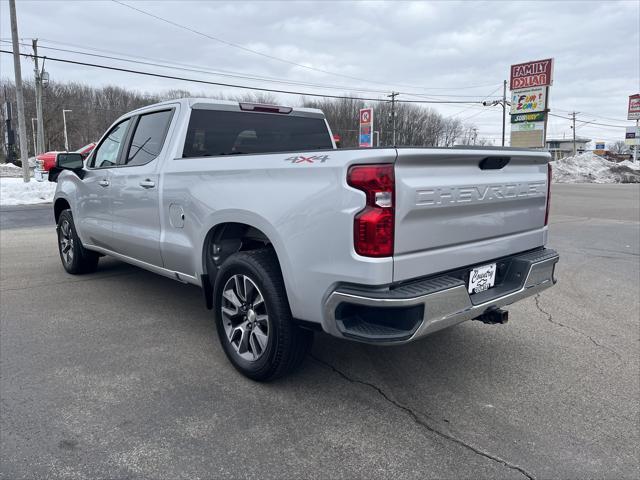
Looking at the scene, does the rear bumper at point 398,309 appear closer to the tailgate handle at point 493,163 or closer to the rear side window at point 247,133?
the tailgate handle at point 493,163

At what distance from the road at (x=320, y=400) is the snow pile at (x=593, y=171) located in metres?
37.2

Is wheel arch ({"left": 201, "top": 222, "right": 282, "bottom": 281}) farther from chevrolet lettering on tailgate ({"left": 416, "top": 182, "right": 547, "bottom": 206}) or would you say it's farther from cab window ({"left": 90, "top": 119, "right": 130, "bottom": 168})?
cab window ({"left": 90, "top": 119, "right": 130, "bottom": 168})

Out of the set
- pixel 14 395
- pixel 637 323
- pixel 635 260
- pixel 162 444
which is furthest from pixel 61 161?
pixel 635 260

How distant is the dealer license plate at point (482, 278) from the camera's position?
10.2 feet

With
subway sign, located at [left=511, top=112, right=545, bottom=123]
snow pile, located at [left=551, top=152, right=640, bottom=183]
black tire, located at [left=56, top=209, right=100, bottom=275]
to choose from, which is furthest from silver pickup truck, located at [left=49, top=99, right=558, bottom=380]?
snow pile, located at [left=551, top=152, right=640, bottom=183]

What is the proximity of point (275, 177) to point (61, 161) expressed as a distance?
11.5 feet

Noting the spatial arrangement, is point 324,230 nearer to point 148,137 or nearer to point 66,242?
point 148,137

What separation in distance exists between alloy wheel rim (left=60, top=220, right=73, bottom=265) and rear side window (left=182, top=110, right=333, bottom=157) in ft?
8.99

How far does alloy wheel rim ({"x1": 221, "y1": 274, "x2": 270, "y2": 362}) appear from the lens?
3.28 metres

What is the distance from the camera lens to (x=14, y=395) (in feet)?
10.4

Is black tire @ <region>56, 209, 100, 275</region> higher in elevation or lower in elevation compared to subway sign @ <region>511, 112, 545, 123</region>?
lower

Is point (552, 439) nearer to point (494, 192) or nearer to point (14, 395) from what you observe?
point (494, 192)

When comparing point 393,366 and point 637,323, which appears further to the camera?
point 637,323

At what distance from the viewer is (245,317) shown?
342 centimetres
